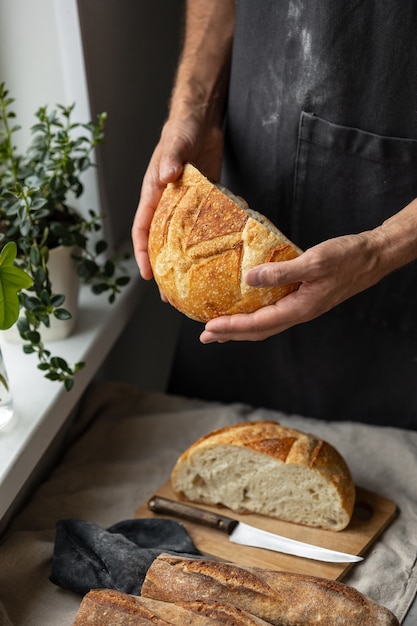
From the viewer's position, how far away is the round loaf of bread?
4.04 ft

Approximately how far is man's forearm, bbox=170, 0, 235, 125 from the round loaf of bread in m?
0.41

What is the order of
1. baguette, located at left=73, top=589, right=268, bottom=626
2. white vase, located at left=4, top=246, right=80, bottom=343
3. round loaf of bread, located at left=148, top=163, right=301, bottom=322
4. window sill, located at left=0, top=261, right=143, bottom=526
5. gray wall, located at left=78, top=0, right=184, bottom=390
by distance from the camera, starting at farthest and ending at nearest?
gray wall, located at left=78, top=0, right=184, bottom=390 → white vase, located at left=4, top=246, right=80, bottom=343 → window sill, located at left=0, top=261, right=143, bottom=526 → round loaf of bread, located at left=148, top=163, right=301, bottom=322 → baguette, located at left=73, top=589, right=268, bottom=626

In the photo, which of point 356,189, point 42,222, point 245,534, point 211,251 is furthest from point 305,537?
point 42,222

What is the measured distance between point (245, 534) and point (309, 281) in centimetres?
48

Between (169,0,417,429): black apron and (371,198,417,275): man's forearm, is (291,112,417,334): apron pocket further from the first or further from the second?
(371,198,417,275): man's forearm

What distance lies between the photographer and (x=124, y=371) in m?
2.36

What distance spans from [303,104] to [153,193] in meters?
0.34

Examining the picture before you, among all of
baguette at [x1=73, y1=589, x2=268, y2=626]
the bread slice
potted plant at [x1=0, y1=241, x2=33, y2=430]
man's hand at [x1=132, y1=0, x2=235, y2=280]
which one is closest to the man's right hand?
man's hand at [x1=132, y1=0, x2=235, y2=280]

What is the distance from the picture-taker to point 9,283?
1272 millimetres

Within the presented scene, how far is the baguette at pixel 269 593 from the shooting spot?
111cm

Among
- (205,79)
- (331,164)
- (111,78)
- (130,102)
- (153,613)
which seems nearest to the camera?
(153,613)

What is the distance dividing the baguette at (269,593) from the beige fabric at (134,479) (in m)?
0.18

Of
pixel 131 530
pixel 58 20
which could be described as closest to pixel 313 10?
pixel 58 20

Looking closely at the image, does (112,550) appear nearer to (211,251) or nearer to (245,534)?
(245,534)
